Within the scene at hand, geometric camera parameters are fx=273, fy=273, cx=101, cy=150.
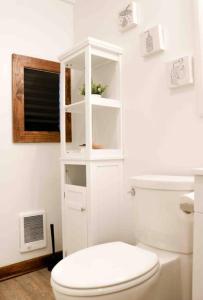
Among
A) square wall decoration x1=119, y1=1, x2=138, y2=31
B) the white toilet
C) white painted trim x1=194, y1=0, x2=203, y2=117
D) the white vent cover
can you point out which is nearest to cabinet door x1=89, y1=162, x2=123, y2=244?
the white toilet

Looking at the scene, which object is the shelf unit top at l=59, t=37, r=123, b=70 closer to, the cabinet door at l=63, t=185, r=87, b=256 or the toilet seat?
the cabinet door at l=63, t=185, r=87, b=256

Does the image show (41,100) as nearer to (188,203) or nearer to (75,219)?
(75,219)

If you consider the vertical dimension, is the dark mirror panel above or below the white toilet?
above

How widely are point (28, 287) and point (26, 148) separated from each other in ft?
3.36

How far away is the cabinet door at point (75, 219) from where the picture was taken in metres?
1.85

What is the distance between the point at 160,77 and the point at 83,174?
0.99 m

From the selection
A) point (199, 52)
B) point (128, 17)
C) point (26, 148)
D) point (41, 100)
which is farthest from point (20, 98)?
point (199, 52)

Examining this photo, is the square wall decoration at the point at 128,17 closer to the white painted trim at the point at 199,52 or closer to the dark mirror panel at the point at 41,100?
the white painted trim at the point at 199,52

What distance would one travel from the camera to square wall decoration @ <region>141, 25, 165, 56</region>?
1.66 metres

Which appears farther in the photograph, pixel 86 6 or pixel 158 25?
pixel 86 6

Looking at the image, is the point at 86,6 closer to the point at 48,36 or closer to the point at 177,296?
the point at 48,36

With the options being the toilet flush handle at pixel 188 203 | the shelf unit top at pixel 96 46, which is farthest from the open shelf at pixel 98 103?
the toilet flush handle at pixel 188 203

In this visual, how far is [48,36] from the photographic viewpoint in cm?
236

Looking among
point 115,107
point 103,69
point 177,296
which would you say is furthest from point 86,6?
point 177,296
